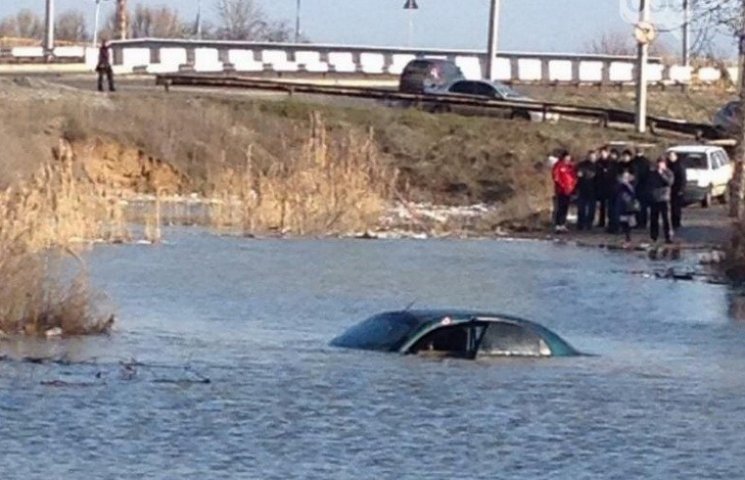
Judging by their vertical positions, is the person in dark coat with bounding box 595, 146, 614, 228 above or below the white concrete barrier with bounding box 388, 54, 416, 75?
below

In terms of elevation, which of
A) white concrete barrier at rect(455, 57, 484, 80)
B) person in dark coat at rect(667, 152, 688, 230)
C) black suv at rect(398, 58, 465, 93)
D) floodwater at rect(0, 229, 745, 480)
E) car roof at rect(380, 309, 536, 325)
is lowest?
floodwater at rect(0, 229, 745, 480)

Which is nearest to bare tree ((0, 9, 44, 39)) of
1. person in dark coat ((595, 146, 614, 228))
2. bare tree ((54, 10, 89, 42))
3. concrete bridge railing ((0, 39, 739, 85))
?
bare tree ((54, 10, 89, 42))

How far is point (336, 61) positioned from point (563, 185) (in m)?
44.0

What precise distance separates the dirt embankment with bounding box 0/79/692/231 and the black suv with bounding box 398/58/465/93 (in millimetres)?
9462

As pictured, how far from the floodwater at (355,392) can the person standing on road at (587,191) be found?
909 centimetres

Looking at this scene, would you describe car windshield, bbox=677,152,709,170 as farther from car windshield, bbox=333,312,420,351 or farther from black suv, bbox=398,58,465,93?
car windshield, bbox=333,312,420,351

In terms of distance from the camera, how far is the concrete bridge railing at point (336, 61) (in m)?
79.6

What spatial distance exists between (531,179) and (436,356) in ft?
110

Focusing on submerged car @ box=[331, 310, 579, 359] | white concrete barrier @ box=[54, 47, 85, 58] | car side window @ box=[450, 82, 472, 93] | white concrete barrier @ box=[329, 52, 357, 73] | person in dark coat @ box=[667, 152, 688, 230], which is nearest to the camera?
A: submerged car @ box=[331, 310, 579, 359]

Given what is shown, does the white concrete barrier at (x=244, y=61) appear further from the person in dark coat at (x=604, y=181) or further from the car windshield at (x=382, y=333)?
the car windshield at (x=382, y=333)

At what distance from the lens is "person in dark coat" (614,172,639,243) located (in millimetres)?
41125

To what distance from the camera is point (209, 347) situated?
23.5 metres

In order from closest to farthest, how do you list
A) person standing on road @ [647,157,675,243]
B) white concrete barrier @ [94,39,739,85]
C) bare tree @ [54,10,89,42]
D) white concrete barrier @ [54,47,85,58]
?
person standing on road @ [647,157,675,243] → white concrete barrier @ [94,39,739,85] → white concrete barrier @ [54,47,85,58] → bare tree @ [54,10,89,42]

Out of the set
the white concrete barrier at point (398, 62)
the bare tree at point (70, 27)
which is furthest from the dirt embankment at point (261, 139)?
the bare tree at point (70, 27)
